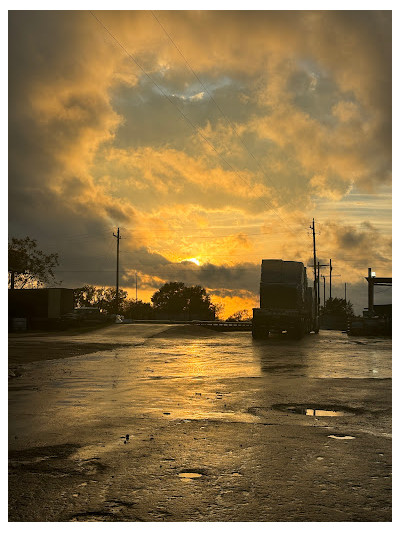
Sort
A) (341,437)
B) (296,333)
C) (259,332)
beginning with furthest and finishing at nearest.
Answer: (259,332) → (296,333) → (341,437)

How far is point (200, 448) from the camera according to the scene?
24.6ft

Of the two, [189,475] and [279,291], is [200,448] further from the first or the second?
[279,291]

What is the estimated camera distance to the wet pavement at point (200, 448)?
5293mm

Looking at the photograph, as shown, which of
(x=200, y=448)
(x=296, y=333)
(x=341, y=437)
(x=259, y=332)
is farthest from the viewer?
(x=259, y=332)

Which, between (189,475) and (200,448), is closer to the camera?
(189,475)

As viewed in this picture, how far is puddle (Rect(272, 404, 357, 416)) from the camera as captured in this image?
405 inches

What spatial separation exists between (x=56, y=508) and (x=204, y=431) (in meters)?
3.58

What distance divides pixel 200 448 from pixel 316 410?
12.3 ft

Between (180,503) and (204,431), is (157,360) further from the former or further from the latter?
(180,503)

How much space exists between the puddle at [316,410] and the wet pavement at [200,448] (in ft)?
0.18

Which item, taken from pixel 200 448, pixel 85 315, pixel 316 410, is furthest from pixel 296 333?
pixel 200 448

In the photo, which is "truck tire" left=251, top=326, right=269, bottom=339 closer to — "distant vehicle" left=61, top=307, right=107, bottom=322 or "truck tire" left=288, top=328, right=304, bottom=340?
"truck tire" left=288, top=328, right=304, bottom=340

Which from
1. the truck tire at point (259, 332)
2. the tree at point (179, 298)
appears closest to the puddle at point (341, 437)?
the truck tire at point (259, 332)

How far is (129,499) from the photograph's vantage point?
18.0 feet
